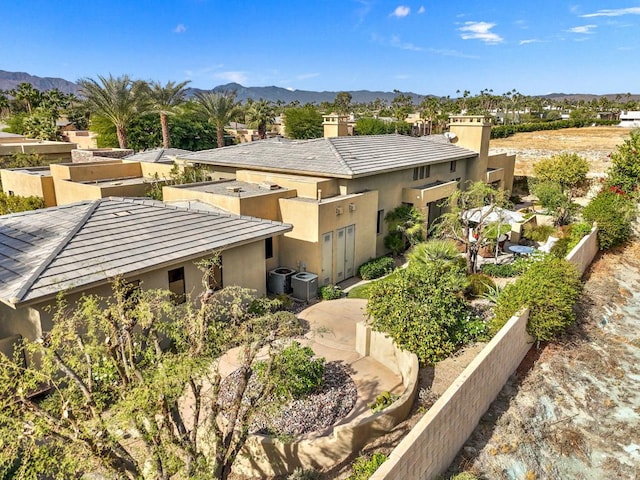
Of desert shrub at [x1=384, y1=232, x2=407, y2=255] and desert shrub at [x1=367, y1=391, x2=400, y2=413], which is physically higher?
desert shrub at [x1=384, y1=232, x2=407, y2=255]

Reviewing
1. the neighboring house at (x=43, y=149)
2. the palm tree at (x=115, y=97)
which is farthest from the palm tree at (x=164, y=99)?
the neighboring house at (x=43, y=149)

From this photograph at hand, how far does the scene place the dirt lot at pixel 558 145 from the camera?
182 feet

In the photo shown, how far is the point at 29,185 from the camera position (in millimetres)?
28172

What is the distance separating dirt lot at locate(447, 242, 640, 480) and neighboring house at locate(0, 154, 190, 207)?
72.0 ft

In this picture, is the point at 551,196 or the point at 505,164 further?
the point at 505,164

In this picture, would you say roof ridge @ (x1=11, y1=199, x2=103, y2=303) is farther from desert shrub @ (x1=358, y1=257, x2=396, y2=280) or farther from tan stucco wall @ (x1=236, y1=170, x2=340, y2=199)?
desert shrub @ (x1=358, y1=257, x2=396, y2=280)

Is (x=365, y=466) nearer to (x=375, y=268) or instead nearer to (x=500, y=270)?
(x=375, y=268)

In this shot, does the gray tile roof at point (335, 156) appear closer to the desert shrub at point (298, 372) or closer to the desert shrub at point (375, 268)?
the desert shrub at point (375, 268)

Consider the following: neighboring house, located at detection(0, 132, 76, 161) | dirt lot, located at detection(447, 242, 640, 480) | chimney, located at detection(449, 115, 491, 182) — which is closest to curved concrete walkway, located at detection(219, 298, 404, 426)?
dirt lot, located at detection(447, 242, 640, 480)

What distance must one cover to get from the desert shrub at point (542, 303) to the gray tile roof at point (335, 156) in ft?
33.2

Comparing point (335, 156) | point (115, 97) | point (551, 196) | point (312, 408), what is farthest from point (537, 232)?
point (115, 97)

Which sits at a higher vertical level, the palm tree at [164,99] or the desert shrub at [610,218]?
the palm tree at [164,99]

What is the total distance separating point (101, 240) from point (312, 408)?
343 inches

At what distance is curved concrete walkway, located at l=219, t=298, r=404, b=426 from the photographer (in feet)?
42.7
